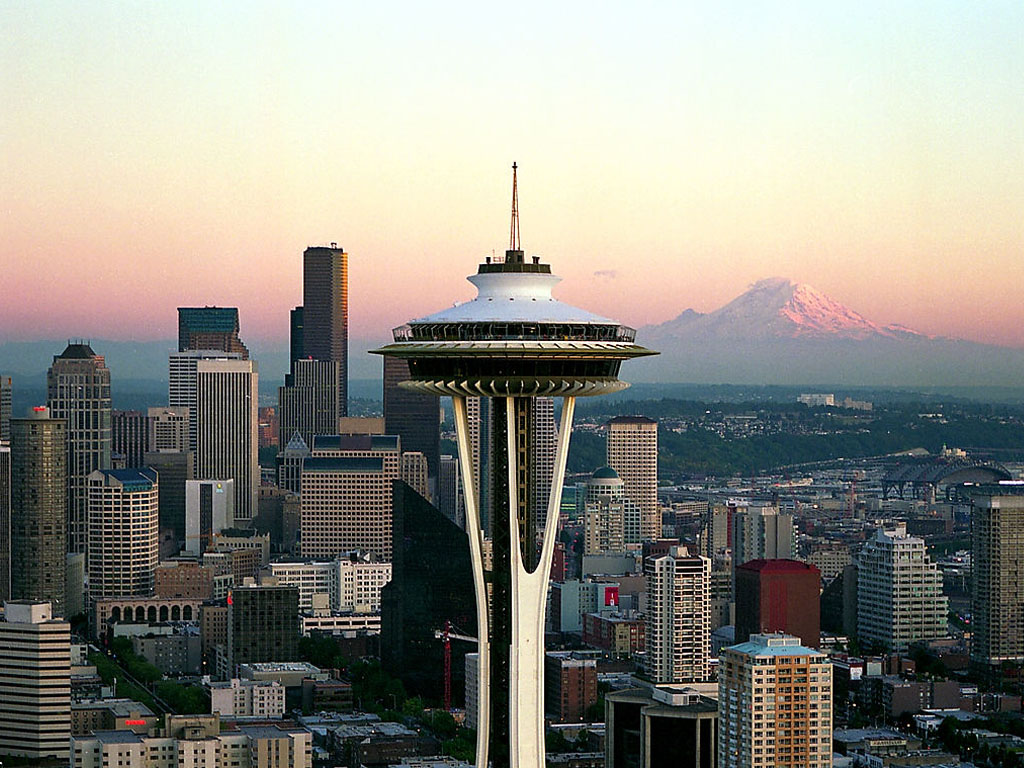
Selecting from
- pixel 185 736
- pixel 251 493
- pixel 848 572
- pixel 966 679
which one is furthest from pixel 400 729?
pixel 251 493

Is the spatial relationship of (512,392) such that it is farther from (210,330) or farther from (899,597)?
(210,330)

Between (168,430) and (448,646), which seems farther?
(168,430)

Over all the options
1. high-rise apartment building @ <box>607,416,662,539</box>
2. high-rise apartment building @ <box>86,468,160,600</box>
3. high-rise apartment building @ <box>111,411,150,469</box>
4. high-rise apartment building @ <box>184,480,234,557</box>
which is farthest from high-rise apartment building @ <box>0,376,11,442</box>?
high-rise apartment building @ <box>607,416,662,539</box>

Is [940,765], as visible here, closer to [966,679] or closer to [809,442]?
[966,679]

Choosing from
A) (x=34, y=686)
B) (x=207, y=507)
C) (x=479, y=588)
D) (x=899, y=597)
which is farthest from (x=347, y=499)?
(x=479, y=588)

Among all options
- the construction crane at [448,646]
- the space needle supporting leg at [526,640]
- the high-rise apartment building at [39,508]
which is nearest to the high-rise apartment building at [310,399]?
the high-rise apartment building at [39,508]

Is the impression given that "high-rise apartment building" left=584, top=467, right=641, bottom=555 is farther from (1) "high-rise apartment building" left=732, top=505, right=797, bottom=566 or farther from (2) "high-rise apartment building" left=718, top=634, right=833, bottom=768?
(2) "high-rise apartment building" left=718, top=634, right=833, bottom=768

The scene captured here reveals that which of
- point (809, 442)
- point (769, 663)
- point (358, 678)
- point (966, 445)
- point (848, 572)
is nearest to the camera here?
point (769, 663)
